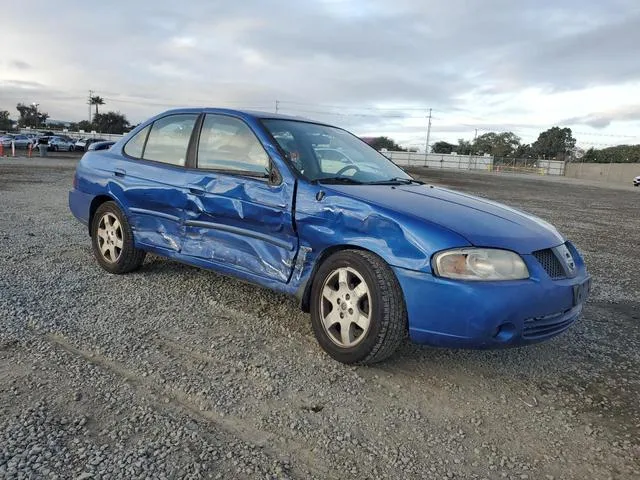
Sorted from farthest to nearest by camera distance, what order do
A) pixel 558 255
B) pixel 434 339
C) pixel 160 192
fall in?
pixel 160 192, pixel 558 255, pixel 434 339

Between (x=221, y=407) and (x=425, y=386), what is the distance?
1211 mm

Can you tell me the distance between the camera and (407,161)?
2958 inches

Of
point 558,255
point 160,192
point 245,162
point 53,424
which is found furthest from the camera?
point 160,192

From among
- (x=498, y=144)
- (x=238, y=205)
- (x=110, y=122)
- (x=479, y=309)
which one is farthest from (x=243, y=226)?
(x=498, y=144)

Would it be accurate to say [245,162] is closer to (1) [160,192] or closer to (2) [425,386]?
(1) [160,192]

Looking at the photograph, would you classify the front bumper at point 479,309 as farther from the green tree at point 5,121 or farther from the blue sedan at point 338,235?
the green tree at point 5,121

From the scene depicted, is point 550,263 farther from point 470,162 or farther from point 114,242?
point 470,162

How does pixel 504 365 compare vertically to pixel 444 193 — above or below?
below

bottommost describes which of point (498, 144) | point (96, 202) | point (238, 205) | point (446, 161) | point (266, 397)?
point (266, 397)

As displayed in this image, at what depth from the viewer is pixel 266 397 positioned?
2918 mm

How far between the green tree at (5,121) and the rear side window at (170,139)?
111837 mm

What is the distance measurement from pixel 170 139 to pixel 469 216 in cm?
274

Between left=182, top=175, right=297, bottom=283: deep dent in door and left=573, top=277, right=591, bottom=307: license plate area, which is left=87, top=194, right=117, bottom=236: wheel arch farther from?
left=573, top=277, right=591, bottom=307: license plate area

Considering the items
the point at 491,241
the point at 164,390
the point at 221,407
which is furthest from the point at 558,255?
the point at 164,390
